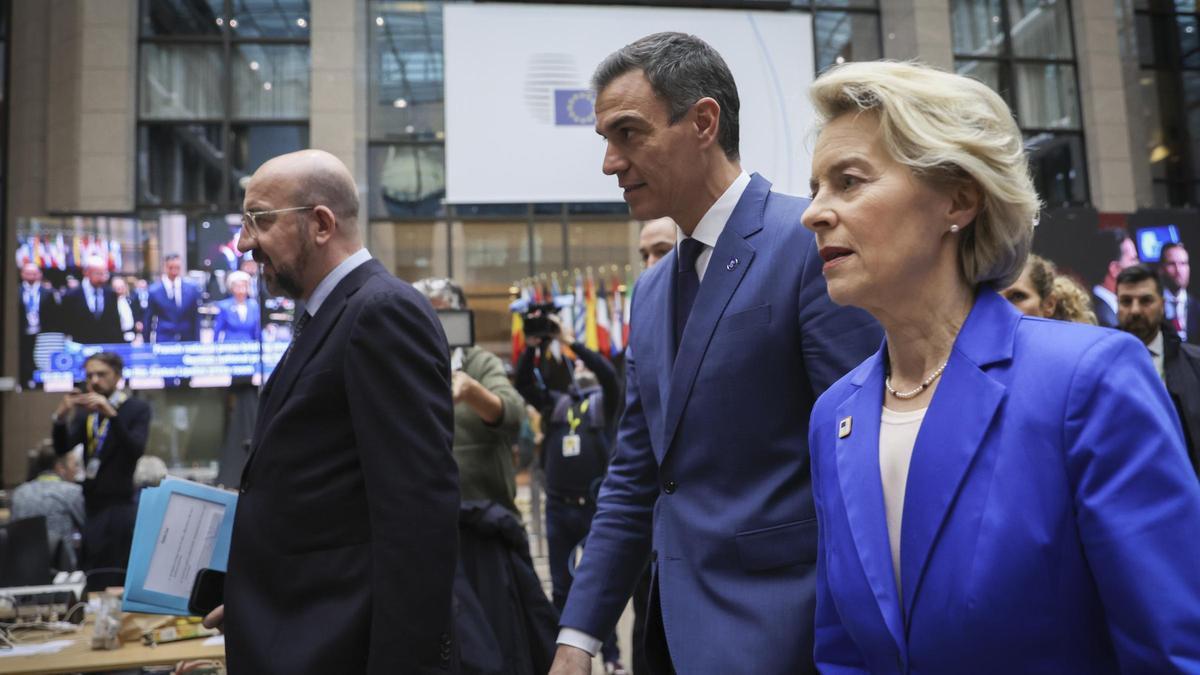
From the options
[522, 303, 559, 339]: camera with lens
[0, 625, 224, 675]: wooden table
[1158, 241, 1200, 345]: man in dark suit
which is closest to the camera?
[0, 625, 224, 675]: wooden table

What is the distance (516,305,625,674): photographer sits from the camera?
5.26m

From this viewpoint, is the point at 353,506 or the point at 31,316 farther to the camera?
the point at 31,316

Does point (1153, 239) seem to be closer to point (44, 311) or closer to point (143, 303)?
point (143, 303)

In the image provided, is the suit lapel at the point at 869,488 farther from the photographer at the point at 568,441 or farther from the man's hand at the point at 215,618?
the photographer at the point at 568,441

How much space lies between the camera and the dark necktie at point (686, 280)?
180cm

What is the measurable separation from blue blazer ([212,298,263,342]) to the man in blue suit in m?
7.78

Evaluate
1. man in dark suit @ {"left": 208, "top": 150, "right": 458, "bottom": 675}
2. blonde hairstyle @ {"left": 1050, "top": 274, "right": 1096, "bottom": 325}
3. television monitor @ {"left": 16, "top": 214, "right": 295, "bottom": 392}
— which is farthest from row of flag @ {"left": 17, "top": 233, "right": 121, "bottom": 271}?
blonde hairstyle @ {"left": 1050, "top": 274, "right": 1096, "bottom": 325}

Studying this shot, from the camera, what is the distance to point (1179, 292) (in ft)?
29.9

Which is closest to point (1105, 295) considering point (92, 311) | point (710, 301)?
point (710, 301)

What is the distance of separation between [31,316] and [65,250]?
69 cm

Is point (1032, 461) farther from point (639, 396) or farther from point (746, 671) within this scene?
point (639, 396)

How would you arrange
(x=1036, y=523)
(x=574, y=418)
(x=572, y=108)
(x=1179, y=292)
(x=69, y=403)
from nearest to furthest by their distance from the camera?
1. (x=1036, y=523)
2. (x=574, y=418)
3. (x=69, y=403)
4. (x=572, y=108)
5. (x=1179, y=292)

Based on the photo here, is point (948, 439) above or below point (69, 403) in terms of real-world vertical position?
below

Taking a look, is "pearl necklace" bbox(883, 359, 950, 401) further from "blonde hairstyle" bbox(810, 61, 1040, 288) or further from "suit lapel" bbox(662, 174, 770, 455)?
"suit lapel" bbox(662, 174, 770, 455)
